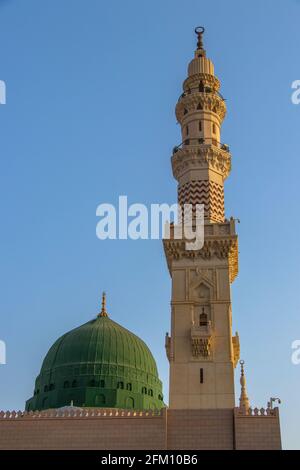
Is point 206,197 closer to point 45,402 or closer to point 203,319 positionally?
point 203,319

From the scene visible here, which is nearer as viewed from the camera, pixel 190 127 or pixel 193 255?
pixel 193 255

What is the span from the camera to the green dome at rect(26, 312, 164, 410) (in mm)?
35000

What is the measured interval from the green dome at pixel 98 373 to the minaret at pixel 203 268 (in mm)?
8811

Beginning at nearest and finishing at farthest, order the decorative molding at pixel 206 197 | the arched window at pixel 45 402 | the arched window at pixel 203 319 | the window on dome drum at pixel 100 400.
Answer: the arched window at pixel 203 319 < the decorative molding at pixel 206 197 < the window on dome drum at pixel 100 400 < the arched window at pixel 45 402

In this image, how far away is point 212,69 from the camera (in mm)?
34938

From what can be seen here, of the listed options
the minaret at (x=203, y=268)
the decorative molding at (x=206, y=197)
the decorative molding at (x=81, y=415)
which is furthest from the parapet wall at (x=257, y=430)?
the decorative molding at (x=206, y=197)

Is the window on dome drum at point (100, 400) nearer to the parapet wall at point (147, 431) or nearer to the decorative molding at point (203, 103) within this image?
the parapet wall at point (147, 431)

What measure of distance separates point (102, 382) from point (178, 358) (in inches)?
371

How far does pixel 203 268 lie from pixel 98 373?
1043cm

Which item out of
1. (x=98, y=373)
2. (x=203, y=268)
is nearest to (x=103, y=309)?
(x=98, y=373)

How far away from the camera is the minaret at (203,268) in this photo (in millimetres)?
26688

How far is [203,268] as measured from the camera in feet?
95.5

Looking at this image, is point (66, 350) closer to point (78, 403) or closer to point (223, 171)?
point (78, 403)
